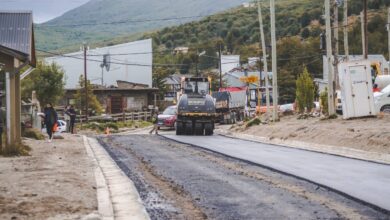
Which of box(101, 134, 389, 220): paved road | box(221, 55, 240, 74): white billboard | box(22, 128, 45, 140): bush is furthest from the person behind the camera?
box(221, 55, 240, 74): white billboard

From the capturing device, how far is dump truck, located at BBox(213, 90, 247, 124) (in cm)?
5400

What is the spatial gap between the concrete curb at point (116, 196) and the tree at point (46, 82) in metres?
46.8

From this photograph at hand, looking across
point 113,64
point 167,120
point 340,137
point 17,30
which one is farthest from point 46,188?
point 113,64

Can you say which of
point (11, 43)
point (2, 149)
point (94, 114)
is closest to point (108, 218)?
point (2, 149)

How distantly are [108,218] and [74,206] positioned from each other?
0.91 metres

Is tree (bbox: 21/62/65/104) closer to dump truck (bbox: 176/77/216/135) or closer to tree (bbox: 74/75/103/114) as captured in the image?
tree (bbox: 74/75/103/114)

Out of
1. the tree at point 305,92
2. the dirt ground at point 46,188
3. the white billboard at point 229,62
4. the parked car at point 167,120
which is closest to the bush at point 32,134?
the dirt ground at point 46,188

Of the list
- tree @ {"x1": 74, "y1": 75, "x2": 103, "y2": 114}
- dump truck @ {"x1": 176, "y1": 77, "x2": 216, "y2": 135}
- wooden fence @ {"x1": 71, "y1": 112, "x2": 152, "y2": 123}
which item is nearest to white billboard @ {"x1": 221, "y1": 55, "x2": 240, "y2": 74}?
wooden fence @ {"x1": 71, "y1": 112, "x2": 152, "y2": 123}

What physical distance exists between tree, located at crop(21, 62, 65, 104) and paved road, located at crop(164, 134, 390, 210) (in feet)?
142

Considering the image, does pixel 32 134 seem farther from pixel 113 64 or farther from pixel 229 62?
pixel 229 62

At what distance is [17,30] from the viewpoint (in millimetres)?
20734

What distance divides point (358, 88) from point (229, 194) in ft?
58.6

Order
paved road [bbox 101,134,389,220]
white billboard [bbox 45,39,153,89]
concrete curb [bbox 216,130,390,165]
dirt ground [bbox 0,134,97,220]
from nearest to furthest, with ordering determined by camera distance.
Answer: dirt ground [bbox 0,134,97,220], paved road [bbox 101,134,389,220], concrete curb [bbox 216,130,390,165], white billboard [bbox 45,39,153,89]

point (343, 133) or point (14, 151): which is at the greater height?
point (343, 133)
